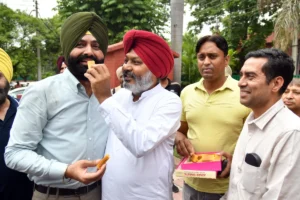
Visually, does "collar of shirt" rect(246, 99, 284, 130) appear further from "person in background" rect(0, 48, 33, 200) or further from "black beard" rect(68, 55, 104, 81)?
"person in background" rect(0, 48, 33, 200)

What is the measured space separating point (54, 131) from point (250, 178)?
1218 millimetres

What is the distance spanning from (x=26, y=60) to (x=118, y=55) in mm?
11012

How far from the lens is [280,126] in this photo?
1645mm

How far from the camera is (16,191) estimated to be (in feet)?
7.27

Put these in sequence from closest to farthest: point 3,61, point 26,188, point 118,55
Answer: point 26,188 < point 3,61 < point 118,55

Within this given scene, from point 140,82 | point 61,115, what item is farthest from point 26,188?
point 140,82

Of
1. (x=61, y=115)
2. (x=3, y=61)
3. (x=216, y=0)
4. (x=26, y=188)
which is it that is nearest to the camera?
(x=61, y=115)

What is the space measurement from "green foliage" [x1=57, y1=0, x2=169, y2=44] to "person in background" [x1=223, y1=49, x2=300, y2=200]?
12.2 metres

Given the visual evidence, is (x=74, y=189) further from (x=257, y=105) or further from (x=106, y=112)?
(x=257, y=105)

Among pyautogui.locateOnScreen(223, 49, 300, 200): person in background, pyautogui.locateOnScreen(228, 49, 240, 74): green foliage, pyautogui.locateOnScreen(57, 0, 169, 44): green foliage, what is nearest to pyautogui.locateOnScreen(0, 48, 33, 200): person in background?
pyautogui.locateOnScreen(223, 49, 300, 200): person in background

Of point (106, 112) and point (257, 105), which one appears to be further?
point (257, 105)

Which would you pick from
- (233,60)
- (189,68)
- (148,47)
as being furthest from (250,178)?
(233,60)

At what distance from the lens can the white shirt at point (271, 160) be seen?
1.54 meters

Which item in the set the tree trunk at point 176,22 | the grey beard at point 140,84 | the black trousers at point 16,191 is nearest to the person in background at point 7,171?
the black trousers at point 16,191
